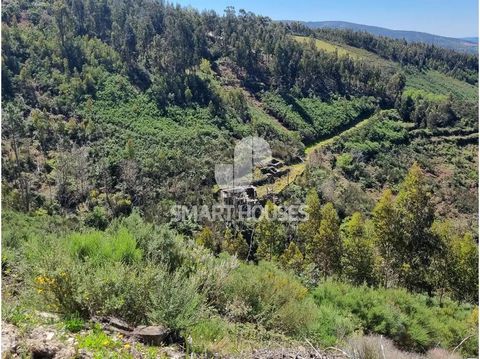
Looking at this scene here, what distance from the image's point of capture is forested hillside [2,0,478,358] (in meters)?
4.63

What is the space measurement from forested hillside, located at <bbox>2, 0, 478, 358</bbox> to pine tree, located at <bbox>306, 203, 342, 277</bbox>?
0.35 ft

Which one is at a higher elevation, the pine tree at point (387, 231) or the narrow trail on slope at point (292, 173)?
the pine tree at point (387, 231)

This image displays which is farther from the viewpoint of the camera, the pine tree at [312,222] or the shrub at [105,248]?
the pine tree at [312,222]

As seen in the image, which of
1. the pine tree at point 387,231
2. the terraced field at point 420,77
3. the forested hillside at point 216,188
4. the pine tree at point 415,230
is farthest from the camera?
the terraced field at point 420,77

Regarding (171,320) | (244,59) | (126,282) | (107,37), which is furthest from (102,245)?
(244,59)

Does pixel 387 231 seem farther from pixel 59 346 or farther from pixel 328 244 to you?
pixel 59 346

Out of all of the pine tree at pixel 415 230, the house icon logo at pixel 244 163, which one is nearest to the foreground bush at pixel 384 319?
the pine tree at pixel 415 230

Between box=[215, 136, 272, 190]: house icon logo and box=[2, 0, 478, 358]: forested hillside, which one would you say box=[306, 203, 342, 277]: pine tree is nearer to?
box=[2, 0, 478, 358]: forested hillside

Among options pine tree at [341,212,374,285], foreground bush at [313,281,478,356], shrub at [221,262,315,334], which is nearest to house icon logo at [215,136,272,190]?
pine tree at [341,212,374,285]

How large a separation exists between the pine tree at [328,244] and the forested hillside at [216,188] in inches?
4.2

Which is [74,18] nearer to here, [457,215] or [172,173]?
[172,173]

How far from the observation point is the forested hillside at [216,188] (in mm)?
A: 4629

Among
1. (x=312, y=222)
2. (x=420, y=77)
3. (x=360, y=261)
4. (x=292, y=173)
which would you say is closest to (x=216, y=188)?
(x=292, y=173)

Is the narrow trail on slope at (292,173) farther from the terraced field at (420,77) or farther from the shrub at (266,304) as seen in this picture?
the terraced field at (420,77)
